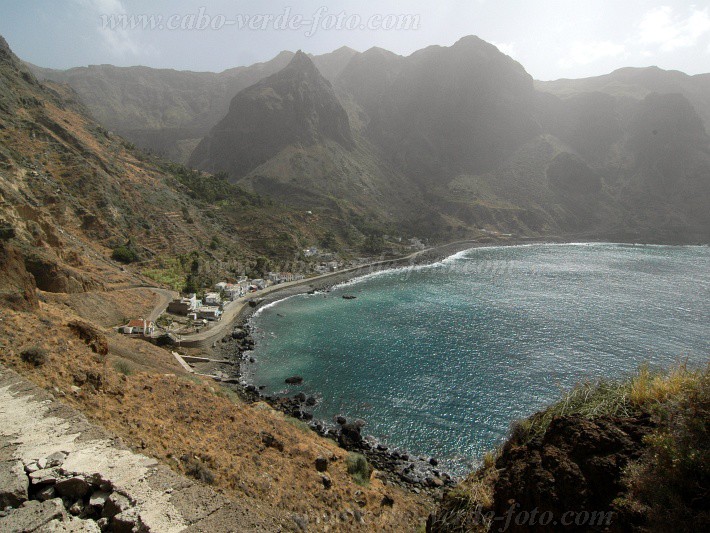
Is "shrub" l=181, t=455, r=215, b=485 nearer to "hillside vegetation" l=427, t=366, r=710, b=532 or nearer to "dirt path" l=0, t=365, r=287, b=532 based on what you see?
"dirt path" l=0, t=365, r=287, b=532

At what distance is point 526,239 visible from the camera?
132 m

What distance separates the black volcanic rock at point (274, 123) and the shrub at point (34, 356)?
433ft

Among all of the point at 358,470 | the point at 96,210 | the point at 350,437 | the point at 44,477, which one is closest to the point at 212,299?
the point at 96,210

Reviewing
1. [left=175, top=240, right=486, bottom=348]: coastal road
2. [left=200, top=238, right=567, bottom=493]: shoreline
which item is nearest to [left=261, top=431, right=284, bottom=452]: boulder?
[left=200, top=238, right=567, bottom=493]: shoreline

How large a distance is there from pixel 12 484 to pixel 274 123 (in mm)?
151291

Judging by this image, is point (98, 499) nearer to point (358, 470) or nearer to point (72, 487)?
point (72, 487)

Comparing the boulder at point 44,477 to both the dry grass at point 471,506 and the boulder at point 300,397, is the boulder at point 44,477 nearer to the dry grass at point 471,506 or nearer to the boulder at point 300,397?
the dry grass at point 471,506

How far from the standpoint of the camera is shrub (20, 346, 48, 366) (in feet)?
38.1

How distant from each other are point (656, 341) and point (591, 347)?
30.5 ft

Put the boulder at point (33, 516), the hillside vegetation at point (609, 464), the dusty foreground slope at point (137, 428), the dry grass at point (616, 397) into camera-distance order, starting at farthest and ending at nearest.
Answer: the dusty foreground slope at point (137, 428) < the boulder at point (33, 516) < the dry grass at point (616, 397) < the hillside vegetation at point (609, 464)

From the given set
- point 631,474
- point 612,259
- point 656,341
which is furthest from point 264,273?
point 612,259

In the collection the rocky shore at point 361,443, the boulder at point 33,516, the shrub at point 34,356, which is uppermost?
the shrub at point 34,356

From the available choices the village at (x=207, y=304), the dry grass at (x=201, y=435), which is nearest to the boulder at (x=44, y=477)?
the dry grass at (x=201, y=435)

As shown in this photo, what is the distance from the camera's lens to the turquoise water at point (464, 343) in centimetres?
3127
